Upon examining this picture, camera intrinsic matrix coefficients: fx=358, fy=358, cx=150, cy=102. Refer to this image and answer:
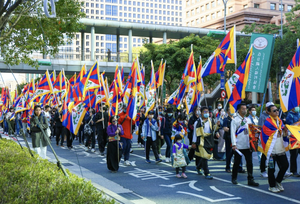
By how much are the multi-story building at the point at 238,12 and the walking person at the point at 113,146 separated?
58840mm

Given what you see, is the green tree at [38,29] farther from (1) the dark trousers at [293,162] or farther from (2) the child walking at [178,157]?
(1) the dark trousers at [293,162]

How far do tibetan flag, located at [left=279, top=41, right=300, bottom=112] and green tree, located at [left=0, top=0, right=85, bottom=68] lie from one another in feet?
23.0

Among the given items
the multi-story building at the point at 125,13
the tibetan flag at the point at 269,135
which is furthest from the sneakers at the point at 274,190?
the multi-story building at the point at 125,13

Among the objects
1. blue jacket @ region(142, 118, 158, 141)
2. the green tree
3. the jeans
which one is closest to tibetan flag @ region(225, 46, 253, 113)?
blue jacket @ region(142, 118, 158, 141)

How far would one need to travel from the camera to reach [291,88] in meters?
7.77

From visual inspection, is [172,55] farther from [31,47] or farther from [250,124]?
[250,124]

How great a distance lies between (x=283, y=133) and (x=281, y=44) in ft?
84.6

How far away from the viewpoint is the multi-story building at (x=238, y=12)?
66375 millimetres

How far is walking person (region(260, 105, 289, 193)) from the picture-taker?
7102 millimetres

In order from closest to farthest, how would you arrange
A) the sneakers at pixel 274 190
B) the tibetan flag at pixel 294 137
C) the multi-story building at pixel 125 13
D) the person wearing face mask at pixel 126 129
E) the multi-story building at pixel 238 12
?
the tibetan flag at pixel 294 137 < the sneakers at pixel 274 190 < the person wearing face mask at pixel 126 129 < the multi-story building at pixel 238 12 < the multi-story building at pixel 125 13

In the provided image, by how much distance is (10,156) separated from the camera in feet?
22.2

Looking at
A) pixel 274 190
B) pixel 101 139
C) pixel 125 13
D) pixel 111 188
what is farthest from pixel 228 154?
pixel 125 13

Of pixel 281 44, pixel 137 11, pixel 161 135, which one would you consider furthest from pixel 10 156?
pixel 137 11

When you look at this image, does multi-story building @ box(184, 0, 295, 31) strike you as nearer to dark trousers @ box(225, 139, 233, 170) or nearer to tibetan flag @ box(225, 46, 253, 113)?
dark trousers @ box(225, 139, 233, 170)
